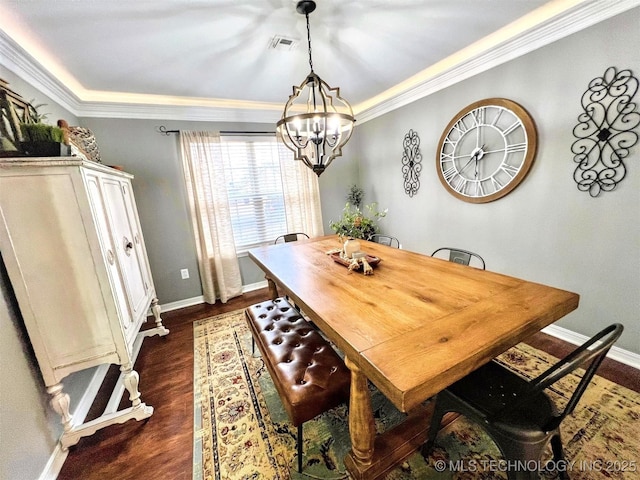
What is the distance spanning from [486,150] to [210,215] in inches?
124

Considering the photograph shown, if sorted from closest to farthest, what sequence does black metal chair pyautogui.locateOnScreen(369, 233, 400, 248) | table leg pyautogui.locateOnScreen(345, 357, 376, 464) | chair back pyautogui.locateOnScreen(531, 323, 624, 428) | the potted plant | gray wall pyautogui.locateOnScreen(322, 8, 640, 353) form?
chair back pyautogui.locateOnScreen(531, 323, 624, 428) → table leg pyautogui.locateOnScreen(345, 357, 376, 464) → the potted plant → gray wall pyautogui.locateOnScreen(322, 8, 640, 353) → black metal chair pyautogui.locateOnScreen(369, 233, 400, 248)

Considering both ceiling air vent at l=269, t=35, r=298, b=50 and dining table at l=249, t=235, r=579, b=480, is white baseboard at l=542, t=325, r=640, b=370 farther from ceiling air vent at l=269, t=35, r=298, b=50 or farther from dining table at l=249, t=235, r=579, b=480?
ceiling air vent at l=269, t=35, r=298, b=50

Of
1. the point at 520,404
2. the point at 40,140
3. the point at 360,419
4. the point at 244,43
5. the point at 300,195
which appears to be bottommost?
the point at 360,419

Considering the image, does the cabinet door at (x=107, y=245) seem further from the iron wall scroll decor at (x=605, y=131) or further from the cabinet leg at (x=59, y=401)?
the iron wall scroll decor at (x=605, y=131)

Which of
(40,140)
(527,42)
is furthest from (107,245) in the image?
(527,42)

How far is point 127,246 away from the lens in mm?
1990

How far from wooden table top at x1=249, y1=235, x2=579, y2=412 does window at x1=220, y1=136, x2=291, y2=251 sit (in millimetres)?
2015

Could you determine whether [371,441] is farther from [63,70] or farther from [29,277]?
[63,70]

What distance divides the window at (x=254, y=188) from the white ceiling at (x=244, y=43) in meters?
0.66

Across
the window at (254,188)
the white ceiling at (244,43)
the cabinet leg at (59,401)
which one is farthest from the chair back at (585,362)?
the window at (254,188)

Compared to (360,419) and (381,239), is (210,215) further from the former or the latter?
(360,419)

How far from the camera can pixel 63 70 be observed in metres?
2.09

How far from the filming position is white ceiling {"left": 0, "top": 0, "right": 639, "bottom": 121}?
1556 mm

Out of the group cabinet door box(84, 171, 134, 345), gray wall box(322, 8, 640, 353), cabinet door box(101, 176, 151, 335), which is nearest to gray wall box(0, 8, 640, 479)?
gray wall box(322, 8, 640, 353)
